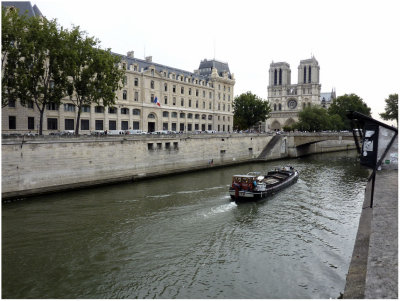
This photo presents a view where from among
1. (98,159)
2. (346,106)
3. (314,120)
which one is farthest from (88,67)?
(346,106)

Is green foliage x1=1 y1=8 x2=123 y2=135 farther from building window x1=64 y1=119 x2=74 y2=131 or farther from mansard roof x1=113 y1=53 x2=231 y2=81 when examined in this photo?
mansard roof x1=113 y1=53 x2=231 y2=81

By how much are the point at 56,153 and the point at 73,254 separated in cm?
1728

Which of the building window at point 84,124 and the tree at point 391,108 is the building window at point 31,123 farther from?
the tree at point 391,108

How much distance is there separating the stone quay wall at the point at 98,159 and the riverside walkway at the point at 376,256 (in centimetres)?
2663

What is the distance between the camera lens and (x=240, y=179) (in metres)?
28.0

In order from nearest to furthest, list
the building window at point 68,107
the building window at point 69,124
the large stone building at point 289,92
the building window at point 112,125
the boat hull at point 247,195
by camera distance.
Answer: the boat hull at point 247,195 → the building window at point 68,107 → the building window at point 69,124 → the building window at point 112,125 → the large stone building at point 289,92

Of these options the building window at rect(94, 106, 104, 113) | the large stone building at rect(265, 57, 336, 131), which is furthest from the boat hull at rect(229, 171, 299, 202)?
the large stone building at rect(265, 57, 336, 131)

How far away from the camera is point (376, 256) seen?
11.2 meters

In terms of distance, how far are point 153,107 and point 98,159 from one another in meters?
26.7

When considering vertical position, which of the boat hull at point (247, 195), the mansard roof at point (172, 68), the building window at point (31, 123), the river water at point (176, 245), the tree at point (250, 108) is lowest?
the river water at point (176, 245)

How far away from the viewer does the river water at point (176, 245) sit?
530 inches

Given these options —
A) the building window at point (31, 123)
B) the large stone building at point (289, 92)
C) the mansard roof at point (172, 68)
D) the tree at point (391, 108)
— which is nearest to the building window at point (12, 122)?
the building window at point (31, 123)

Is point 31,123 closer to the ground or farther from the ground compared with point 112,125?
closer to the ground

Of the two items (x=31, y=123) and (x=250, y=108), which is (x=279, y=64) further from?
(x=31, y=123)
